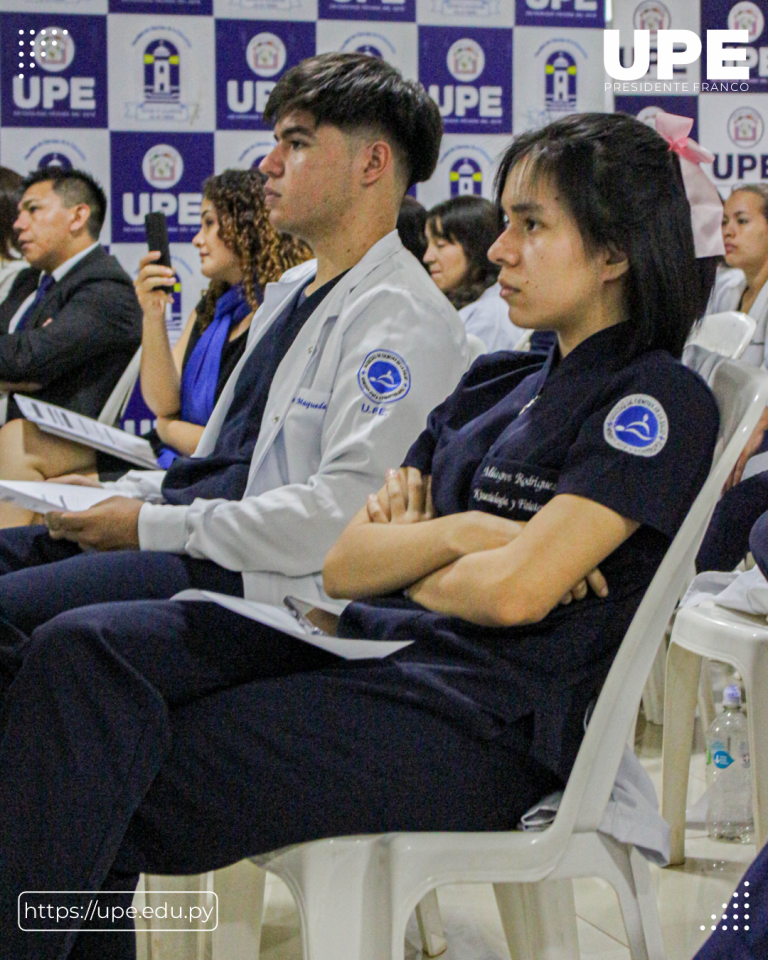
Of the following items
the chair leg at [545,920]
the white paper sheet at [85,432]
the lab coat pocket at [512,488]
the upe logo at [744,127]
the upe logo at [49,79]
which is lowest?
the chair leg at [545,920]

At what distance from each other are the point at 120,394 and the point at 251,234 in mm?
608

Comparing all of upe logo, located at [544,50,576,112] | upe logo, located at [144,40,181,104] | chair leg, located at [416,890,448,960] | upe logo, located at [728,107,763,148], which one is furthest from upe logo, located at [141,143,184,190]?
chair leg, located at [416,890,448,960]


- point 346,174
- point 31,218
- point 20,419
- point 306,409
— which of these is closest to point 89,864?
point 306,409

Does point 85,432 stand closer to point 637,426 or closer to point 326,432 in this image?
point 326,432

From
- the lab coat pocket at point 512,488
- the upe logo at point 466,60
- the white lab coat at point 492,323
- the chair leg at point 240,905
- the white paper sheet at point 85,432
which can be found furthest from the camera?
the upe logo at point 466,60

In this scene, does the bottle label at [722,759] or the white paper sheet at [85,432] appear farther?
the bottle label at [722,759]

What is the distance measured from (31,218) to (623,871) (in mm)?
2636

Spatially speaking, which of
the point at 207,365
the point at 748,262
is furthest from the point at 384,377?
the point at 748,262

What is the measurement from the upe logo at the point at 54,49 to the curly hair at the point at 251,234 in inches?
80.5

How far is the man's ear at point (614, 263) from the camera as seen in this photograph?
1.05 meters

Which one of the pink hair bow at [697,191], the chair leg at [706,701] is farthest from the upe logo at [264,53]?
the pink hair bow at [697,191]

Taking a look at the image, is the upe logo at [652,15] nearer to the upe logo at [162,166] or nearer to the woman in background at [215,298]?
the upe logo at [162,166]

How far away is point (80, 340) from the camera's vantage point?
270 centimetres

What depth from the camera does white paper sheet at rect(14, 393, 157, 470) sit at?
1.85 meters
